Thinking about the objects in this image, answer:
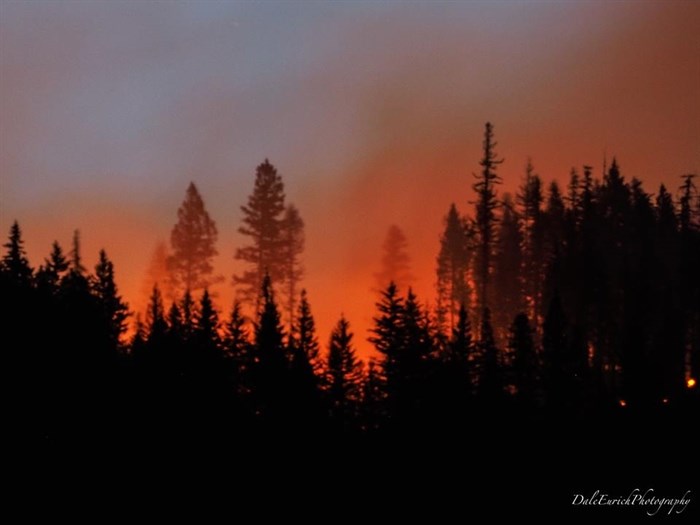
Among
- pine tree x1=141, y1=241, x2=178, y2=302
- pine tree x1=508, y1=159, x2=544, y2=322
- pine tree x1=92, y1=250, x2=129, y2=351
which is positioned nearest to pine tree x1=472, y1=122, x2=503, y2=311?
pine tree x1=508, y1=159, x2=544, y2=322

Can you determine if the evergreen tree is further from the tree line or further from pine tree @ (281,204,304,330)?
pine tree @ (281,204,304,330)

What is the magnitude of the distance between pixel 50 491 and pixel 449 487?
15355 mm

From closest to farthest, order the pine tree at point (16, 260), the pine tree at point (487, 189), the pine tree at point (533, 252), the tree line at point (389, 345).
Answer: the tree line at point (389, 345) < the pine tree at point (16, 260) < the pine tree at point (487, 189) < the pine tree at point (533, 252)

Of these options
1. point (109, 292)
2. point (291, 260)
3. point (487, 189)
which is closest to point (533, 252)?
point (487, 189)

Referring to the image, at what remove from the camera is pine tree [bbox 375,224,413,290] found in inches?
3337

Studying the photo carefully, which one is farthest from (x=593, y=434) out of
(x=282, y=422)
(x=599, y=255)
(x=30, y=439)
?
(x=599, y=255)

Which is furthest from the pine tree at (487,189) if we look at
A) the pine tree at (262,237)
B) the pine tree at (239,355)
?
the pine tree at (262,237)

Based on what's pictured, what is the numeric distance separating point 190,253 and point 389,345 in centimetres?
3977

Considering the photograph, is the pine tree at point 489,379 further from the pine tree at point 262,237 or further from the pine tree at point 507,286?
the pine tree at point 262,237

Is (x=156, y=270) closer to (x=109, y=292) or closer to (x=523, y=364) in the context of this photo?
(x=109, y=292)

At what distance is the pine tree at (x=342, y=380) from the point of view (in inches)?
1747

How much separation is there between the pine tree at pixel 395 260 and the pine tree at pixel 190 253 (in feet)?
64.9

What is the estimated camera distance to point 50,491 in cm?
2562

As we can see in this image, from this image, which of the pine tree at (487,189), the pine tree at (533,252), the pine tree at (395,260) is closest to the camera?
the pine tree at (487,189)
